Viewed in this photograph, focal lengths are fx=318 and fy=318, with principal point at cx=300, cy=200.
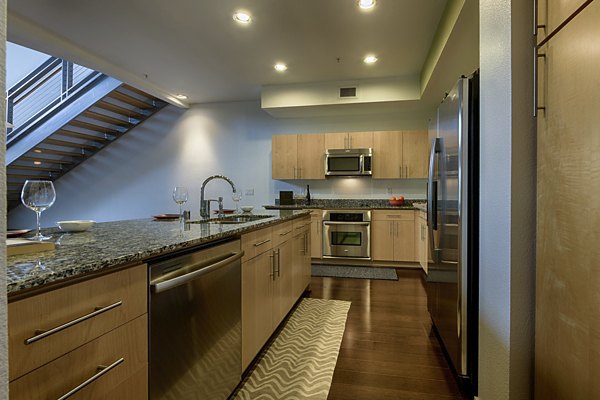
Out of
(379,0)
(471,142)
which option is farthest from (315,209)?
(471,142)

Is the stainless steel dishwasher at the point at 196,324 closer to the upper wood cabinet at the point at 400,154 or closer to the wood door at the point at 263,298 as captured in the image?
the wood door at the point at 263,298

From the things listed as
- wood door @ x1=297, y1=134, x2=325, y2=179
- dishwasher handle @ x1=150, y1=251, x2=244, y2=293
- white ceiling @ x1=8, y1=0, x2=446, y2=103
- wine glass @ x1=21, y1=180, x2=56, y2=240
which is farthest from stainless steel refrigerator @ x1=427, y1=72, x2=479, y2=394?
wood door @ x1=297, y1=134, x2=325, y2=179

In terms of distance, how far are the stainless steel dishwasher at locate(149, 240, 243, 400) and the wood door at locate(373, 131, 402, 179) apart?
12.5 feet

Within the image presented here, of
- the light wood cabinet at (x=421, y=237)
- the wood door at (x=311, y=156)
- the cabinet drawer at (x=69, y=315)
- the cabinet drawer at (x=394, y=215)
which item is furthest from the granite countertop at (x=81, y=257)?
the wood door at (x=311, y=156)

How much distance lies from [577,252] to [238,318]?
1.46 m

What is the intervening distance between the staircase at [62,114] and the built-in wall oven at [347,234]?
3.91 meters

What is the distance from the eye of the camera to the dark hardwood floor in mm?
1805

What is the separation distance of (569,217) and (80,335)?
141cm

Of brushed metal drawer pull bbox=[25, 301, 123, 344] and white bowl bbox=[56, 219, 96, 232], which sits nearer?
brushed metal drawer pull bbox=[25, 301, 123, 344]

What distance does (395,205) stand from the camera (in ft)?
16.8

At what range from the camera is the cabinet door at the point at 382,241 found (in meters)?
4.76

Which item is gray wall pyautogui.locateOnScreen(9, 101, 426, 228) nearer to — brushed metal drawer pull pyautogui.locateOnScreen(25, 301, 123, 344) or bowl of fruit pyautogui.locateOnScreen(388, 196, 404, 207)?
bowl of fruit pyautogui.locateOnScreen(388, 196, 404, 207)

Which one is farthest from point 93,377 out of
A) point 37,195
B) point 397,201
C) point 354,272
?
point 397,201

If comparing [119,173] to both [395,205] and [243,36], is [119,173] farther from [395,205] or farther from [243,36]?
[395,205]
